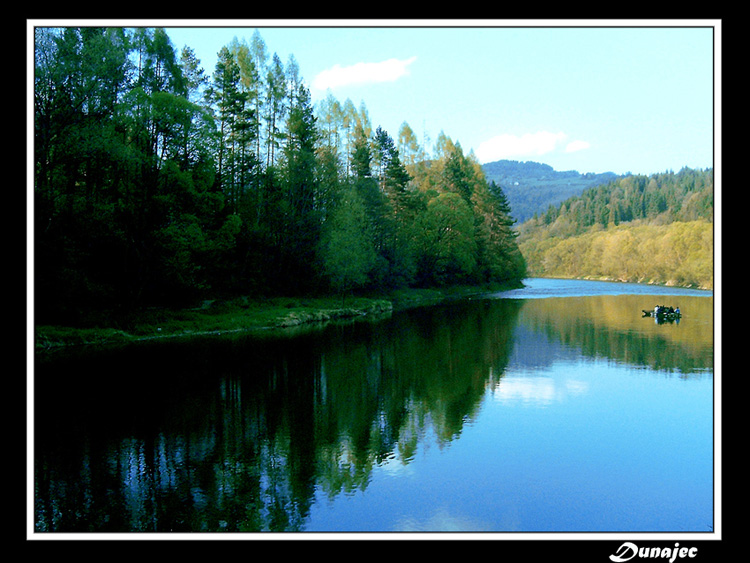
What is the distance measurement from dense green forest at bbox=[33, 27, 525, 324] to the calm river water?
17.2 feet

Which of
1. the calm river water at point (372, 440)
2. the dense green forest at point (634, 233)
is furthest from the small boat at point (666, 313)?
the calm river water at point (372, 440)

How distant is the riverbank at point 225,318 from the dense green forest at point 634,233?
23.5 metres

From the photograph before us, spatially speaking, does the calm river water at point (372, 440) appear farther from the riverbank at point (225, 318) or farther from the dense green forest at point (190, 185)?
the dense green forest at point (190, 185)

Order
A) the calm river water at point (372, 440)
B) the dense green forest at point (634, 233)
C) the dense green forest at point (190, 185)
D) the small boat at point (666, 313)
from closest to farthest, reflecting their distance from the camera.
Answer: the calm river water at point (372, 440)
the dense green forest at point (190, 185)
the small boat at point (666, 313)
the dense green forest at point (634, 233)

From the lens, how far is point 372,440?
540 inches

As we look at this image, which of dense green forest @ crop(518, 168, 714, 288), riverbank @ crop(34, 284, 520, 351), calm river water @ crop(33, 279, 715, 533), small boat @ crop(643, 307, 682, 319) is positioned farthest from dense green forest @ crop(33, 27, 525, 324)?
dense green forest @ crop(518, 168, 714, 288)

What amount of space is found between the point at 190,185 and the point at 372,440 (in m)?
21.3

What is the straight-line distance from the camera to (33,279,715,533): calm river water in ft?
32.1

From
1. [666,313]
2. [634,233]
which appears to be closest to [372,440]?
[666,313]

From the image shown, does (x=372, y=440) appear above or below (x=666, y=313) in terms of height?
below

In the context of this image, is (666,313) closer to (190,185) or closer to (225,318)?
(225,318)

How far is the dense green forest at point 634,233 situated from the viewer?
8062 cm
